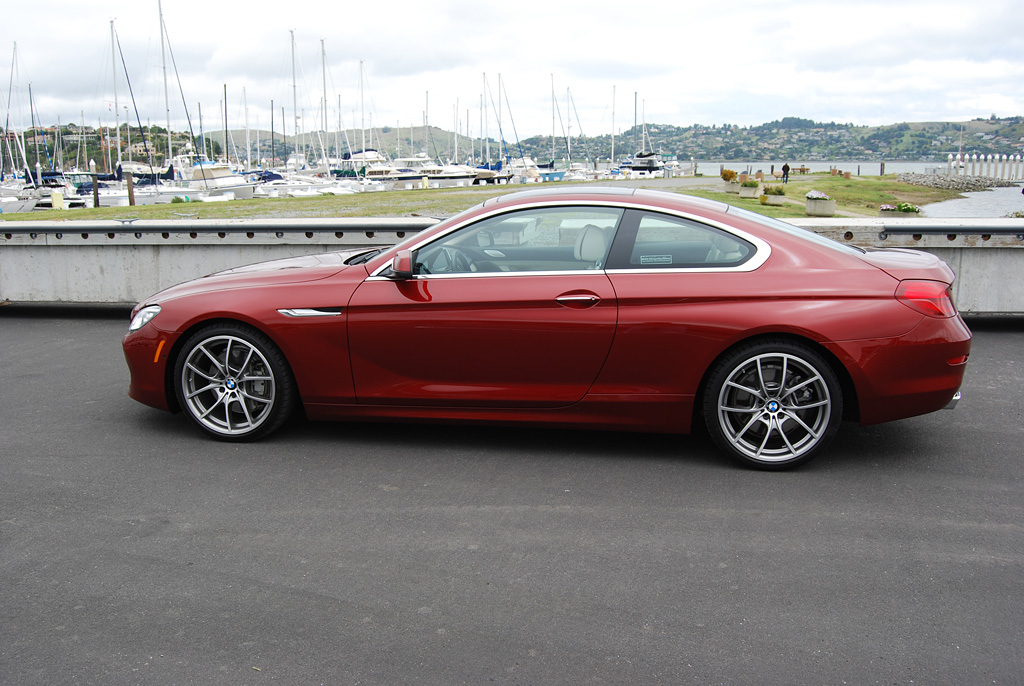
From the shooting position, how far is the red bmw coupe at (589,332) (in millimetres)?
4613

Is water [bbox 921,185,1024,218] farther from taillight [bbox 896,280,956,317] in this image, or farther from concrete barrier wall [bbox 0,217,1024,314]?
taillight [bbox 896,280,956,317]

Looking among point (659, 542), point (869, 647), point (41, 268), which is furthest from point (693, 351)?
point (41, 268)

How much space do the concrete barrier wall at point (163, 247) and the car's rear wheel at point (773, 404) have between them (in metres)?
4.10

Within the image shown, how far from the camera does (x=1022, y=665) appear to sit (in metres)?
2.91

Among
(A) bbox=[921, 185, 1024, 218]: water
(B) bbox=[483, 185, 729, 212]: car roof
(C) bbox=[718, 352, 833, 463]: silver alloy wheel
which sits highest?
(B) bbox=[483, 185, 729, 212]: car roof

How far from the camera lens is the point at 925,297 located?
4629 millimetres

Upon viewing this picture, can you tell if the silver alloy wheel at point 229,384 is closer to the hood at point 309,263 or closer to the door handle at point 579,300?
the hood at point 309,263

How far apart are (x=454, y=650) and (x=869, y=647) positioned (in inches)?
56.8

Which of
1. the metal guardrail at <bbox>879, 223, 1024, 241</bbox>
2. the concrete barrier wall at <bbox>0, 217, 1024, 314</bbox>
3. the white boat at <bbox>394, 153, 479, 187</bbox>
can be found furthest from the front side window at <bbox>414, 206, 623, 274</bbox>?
the white boat at <bbox>394, 153, 479, 187</bbox>

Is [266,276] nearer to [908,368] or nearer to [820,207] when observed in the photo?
[908,368]

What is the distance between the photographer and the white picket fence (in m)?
75.0

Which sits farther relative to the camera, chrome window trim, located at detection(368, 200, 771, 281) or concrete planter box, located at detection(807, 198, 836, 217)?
concrete planter box, located at detection(807, 198, 836, 217)

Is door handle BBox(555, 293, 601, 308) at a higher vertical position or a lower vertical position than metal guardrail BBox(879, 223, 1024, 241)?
lower

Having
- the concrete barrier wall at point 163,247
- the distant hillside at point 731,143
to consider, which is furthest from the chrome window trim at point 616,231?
the distant hillside at point 731,143
